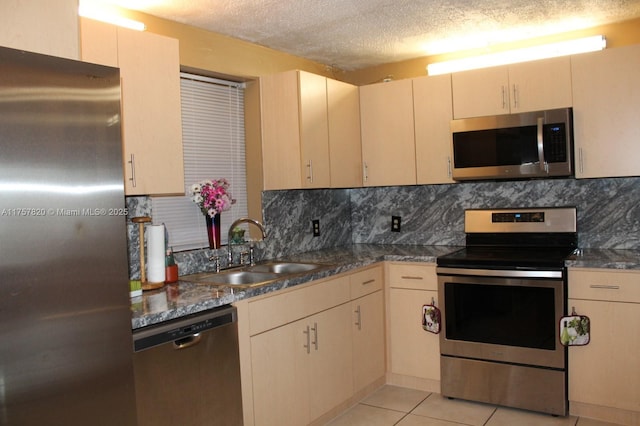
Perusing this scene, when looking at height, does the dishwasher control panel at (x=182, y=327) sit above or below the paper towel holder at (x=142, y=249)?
below

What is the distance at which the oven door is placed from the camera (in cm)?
307

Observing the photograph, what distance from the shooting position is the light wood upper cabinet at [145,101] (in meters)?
2.32

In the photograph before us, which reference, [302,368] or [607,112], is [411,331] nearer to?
[302,368]

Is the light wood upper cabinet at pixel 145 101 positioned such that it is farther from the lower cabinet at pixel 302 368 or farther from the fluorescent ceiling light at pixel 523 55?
the fluorescent ceiling light at pixel 523 55

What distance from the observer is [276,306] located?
2.67m

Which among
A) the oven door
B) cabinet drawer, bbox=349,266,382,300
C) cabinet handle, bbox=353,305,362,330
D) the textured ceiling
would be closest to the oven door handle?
the oven door

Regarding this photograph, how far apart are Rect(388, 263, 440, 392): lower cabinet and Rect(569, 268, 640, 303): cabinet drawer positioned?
83 cm

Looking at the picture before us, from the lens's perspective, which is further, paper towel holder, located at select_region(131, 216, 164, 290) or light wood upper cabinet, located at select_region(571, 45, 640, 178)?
light wood upper cabinet, located at select_region(571, 45, 640, 178)

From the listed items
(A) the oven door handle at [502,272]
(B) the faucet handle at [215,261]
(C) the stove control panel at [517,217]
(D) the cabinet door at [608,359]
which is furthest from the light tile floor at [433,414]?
(C) the stove control panel at [517,217]

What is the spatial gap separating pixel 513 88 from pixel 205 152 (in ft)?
6.68

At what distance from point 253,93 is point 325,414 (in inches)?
82.4

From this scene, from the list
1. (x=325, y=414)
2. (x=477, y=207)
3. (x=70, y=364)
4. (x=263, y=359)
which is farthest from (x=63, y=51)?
(x=477, y=207)

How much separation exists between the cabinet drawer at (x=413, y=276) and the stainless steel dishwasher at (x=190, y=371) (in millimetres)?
1508

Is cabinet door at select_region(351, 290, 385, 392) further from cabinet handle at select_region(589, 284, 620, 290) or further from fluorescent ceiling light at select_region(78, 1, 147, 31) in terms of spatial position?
fluorescent ceiling light at select_region(78, 1, 147, 31)
